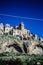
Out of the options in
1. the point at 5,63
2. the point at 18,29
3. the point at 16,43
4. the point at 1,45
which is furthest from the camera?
the point at 18,29

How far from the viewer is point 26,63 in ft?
113

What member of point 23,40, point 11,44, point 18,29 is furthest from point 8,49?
point 18,29

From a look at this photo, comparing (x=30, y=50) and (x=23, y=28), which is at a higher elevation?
(x=23, y=28)

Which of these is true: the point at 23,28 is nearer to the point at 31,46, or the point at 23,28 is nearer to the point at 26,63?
the point at 31,46

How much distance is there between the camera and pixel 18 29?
85688 mm

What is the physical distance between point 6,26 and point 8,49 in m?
28.7

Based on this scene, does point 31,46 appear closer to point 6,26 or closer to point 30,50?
point 30,50

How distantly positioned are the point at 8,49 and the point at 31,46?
7.06 meters

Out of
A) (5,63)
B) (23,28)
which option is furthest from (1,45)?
(23,28)

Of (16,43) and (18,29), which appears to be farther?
(18,29)

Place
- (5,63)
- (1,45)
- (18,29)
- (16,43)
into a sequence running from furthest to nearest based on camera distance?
(18,29) → (16,43) → (1,45) → (5,63)

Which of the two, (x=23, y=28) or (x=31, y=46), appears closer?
(x=31, y=46)

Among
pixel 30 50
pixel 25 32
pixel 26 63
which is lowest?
pixel 26 63

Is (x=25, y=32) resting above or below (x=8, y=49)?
above
